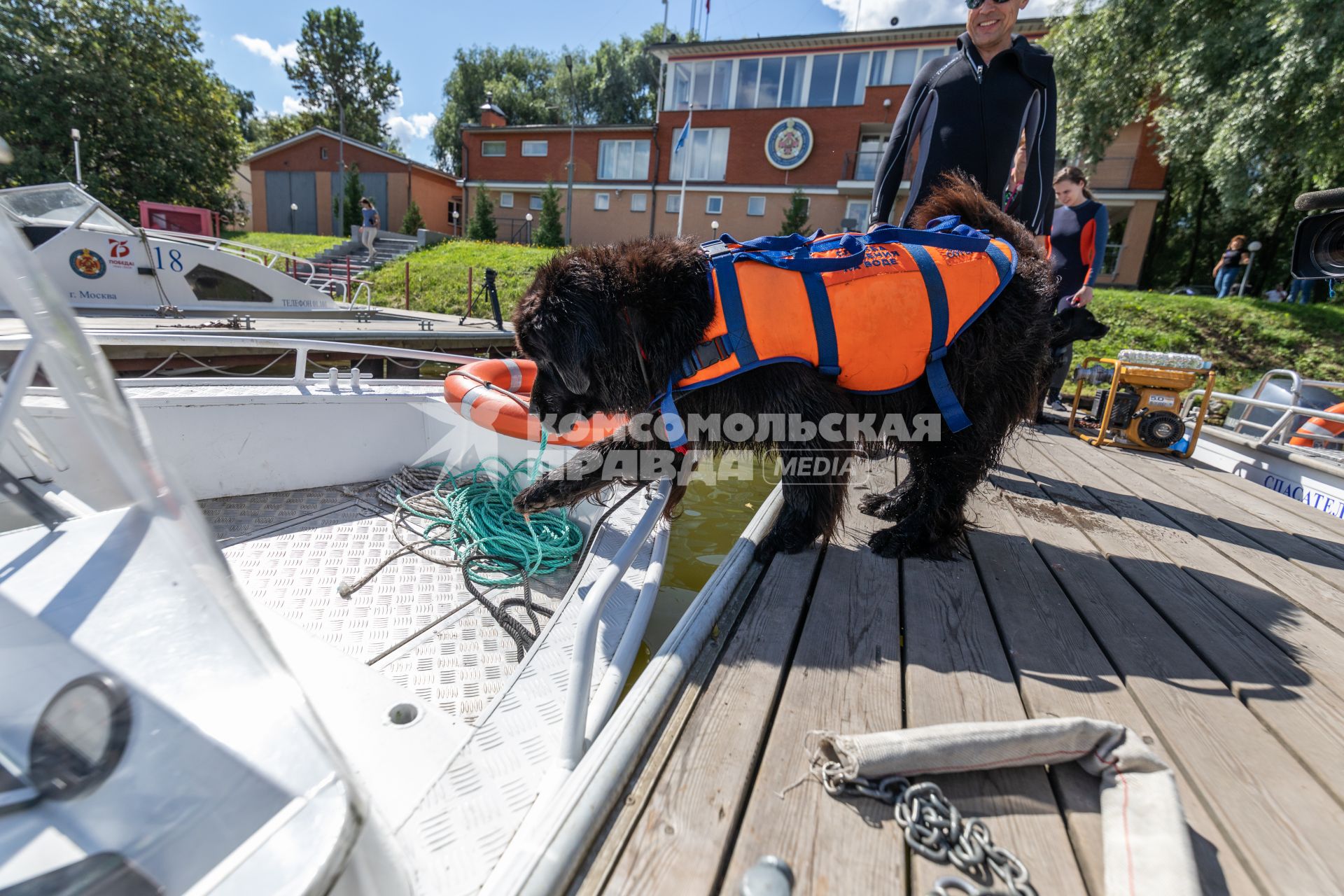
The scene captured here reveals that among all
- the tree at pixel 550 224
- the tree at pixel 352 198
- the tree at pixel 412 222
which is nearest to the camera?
the tree at pixel 550 224

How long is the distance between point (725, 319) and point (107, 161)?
96.3ft

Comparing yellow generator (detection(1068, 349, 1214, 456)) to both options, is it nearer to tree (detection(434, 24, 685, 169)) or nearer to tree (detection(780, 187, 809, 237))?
tree (detection(780, 187, 809, 237))

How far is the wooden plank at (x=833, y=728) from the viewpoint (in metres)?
0.85

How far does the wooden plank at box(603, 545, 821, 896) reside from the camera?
832 mm

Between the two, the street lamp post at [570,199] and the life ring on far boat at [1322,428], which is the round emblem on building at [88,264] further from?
the street lamp post at [570,199]

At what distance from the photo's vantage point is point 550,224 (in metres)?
20.0

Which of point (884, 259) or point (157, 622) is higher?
point (884, 259)

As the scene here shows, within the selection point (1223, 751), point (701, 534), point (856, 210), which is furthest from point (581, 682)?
point (856, 210)

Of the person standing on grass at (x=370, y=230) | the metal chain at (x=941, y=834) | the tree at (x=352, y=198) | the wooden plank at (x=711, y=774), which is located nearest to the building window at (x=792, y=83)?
the person standing on grass at (x=370, y=230)

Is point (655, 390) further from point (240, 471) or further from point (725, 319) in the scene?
point (240, 471)

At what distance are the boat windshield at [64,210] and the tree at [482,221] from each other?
14.5m

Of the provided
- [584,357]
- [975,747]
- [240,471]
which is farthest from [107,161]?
[975,747]

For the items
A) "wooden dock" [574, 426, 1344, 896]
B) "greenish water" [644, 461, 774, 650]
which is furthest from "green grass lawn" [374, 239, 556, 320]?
"wooden dock" [574, 426, 1344, 896]

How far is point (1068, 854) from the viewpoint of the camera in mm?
870
